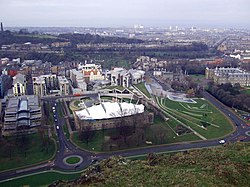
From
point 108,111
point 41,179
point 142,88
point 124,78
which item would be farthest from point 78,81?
point 41,179

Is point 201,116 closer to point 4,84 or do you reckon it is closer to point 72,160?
point 72,160

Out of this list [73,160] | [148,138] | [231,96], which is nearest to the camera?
[73,160]

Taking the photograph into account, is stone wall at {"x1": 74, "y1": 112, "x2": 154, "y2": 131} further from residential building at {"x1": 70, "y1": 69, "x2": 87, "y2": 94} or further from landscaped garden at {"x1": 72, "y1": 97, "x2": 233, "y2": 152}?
residential building at {"x1": 70, "y1": 69, "x2": 87, "y2": 94}

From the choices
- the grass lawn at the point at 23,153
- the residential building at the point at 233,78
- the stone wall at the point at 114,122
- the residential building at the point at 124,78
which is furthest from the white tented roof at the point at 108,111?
the residential building at the point at 233,78

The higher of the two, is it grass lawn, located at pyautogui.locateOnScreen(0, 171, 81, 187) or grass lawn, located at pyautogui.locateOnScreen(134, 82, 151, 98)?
grass lawn, located at pyautogui.locateOnScreen(134, 82, 151, 98)

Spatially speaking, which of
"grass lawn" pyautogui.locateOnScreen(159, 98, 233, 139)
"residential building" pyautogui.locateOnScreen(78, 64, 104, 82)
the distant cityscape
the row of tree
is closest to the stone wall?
the distant cityscape
